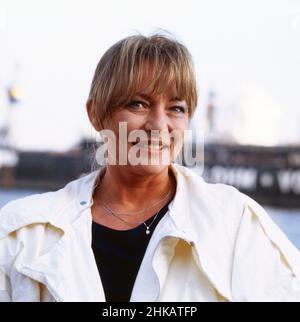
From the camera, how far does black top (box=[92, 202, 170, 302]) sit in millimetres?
1592

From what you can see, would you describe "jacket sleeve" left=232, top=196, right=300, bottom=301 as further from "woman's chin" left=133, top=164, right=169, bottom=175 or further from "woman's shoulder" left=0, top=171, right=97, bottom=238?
"woman's shoulder" left=0, top=171, right=97, bottom=238

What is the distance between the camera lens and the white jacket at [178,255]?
151 cm

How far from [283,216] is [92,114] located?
15612 millimetres

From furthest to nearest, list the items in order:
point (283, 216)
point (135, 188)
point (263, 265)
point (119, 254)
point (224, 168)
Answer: point (224, 168) → point (283, 216) → point (135, 188) → point (119, 254) → point (263, 265)

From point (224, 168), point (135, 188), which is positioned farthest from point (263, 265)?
point (224, 168)

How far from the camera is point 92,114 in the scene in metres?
1.79

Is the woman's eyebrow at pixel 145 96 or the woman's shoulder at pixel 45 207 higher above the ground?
the woman's eyebrow at pixel 145 96

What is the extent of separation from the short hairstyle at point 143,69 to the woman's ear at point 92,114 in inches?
3.8

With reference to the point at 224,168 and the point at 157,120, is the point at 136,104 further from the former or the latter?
the point at 224,168

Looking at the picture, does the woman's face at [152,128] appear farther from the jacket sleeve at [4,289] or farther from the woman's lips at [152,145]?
the jacket sleeve at [4,289]

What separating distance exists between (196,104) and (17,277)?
0.63m

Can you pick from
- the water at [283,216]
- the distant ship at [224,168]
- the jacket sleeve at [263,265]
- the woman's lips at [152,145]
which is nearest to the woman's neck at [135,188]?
the woman's lips at [152,145]

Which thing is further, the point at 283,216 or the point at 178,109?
the point at 283,216

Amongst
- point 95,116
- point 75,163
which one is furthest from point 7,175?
point 95,116
